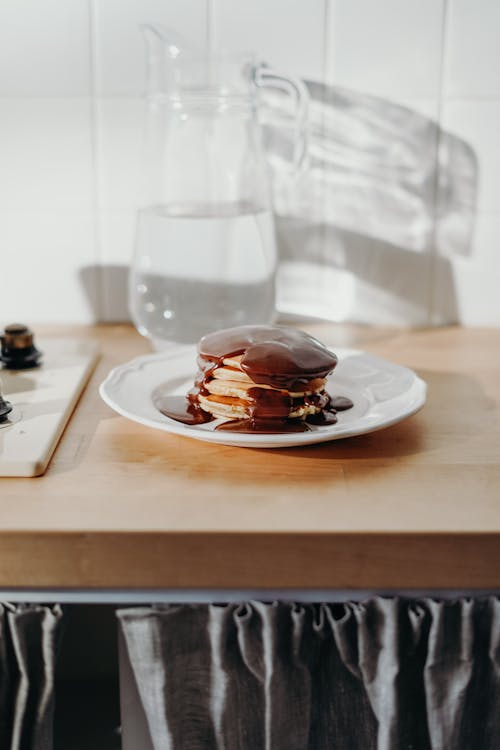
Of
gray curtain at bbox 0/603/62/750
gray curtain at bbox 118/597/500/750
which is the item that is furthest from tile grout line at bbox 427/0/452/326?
gray curtain at bbox 0/603/62/750

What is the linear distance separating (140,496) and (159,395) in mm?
180

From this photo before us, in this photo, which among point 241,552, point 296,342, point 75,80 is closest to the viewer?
point 241,552

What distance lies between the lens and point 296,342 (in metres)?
0.75

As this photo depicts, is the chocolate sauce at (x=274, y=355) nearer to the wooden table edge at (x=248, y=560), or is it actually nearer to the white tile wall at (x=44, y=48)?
the wooden table edge at (x=248, y=560)

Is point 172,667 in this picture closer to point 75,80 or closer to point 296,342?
point 296,342

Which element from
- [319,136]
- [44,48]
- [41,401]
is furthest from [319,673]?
[44,48]

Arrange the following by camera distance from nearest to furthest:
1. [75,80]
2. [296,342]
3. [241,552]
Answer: [241,552]
[296,342]
[75,80]

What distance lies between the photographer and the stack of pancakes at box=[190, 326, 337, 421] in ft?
2.35

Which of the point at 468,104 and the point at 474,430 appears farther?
the point at 468,104

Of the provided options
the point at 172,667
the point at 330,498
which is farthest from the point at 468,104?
the point at 172,667

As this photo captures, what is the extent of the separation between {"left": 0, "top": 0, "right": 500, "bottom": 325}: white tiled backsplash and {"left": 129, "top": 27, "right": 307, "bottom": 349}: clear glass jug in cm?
10

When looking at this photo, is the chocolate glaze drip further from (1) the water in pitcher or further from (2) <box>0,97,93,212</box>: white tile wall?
(2) <box>0,97,93,212</box>: white tile wall

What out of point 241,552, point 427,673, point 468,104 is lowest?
point 427,673

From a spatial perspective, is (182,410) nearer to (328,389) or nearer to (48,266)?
(328,389)
